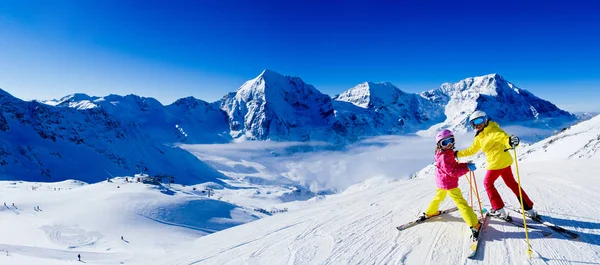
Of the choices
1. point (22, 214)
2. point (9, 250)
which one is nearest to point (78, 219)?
point (22, 214)

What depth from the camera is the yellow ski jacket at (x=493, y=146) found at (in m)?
5.86

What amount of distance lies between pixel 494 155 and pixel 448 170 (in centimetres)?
121

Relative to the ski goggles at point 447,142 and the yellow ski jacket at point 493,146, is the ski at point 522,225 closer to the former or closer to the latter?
the yellow ski jacket at point 493,146

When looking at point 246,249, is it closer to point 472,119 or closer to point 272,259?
point 272,259

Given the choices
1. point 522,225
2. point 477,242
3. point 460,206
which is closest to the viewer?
point 477,242

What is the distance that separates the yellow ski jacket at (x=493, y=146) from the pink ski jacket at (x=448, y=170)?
39 cm

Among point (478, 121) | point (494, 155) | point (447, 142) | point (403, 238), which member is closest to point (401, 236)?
point (403, 238)

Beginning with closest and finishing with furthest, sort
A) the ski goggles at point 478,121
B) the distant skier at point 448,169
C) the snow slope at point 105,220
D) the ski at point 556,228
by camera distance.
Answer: the ski at point 556,228
the distant skier at point 448,169
the ski goggles at point 478,121
the snow slope at point 105,220

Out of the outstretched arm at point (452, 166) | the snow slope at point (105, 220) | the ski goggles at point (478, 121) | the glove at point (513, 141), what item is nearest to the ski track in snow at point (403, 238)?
the outstretched arm at point (452, 166)

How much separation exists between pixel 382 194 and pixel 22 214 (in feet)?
136

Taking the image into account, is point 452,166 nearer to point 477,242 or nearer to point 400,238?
point 477,242

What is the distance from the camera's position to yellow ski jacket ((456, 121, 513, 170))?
5.86 m

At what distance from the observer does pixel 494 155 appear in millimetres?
6027

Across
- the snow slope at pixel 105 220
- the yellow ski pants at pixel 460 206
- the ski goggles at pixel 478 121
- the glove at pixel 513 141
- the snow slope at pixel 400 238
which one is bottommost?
the snow slope at pixel 105 220
